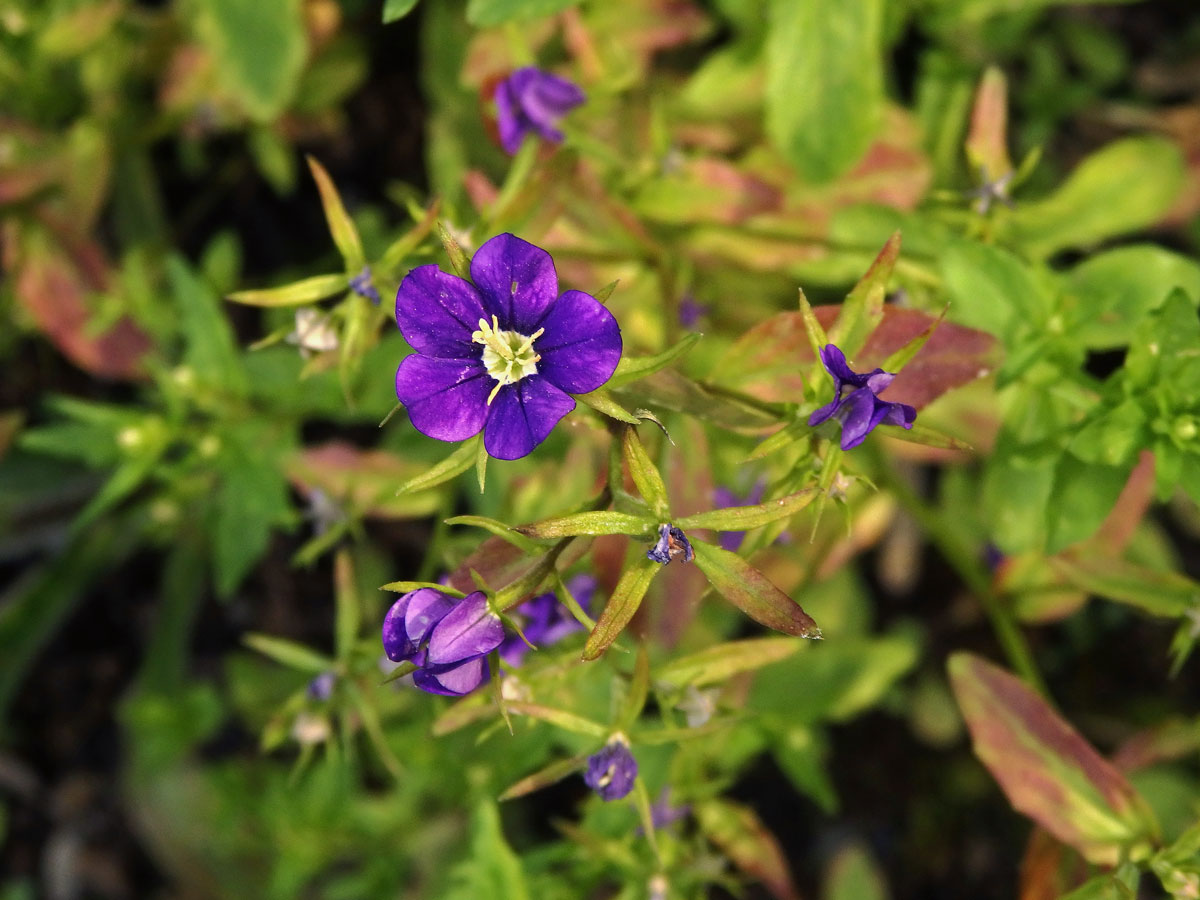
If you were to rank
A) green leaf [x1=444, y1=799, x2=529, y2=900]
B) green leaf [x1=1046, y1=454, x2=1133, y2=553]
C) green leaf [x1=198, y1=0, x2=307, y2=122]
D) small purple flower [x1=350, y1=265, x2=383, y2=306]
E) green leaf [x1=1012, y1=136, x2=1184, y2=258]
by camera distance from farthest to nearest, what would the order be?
green leaf [x1=198, y1=0, x2=307, y2=122]
green leaf [x1=1012, y1=136, x2=1184, y2=258]
green leaf [x1=444, y1=799, x2=529, y2=900]
green leaf [x1=1046, y1=454, x2=1133, y2=553]
small purple flower [x1=350, y1=265, x2=383, y2=306]

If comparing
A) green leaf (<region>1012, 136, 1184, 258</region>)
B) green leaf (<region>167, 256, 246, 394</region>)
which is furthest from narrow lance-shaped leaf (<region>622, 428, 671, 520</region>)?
green leaf (<region>1012, 136, 1184, 258</region>)

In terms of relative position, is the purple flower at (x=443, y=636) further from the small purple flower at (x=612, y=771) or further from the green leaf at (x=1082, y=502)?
the green leaf at (x=1082, y=502)

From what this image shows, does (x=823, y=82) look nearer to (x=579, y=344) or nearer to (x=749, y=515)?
(x=579, y=344)

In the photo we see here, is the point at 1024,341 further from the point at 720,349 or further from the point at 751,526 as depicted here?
the point at 751,526

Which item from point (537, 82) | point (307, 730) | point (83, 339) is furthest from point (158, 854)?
point (537, 82)

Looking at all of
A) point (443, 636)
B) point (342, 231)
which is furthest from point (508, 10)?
point (443, 636)

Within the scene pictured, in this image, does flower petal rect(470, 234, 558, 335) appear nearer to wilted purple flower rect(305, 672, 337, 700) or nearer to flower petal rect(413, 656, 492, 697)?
flower petal rect(413, 656, 492, 697)
